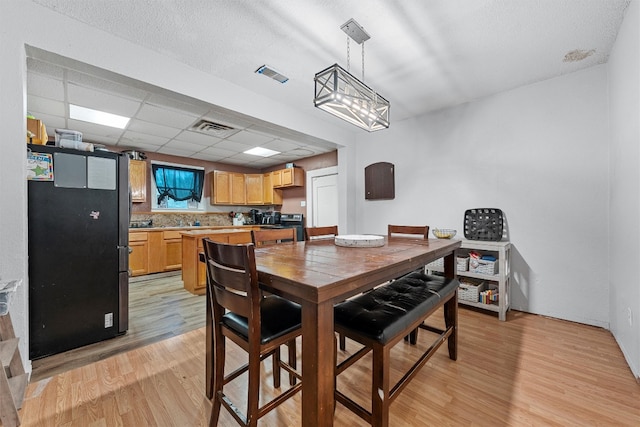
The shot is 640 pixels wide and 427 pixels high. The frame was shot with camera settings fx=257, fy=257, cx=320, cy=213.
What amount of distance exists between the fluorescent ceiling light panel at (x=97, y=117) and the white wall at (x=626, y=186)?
4777 mm

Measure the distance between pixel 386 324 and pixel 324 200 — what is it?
4.12m

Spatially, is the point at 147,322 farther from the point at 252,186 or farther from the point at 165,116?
the point at 252,186

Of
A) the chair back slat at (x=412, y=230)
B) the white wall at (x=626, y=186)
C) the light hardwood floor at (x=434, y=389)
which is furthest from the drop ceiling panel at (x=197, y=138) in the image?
the white wall at (x=626, y=186)

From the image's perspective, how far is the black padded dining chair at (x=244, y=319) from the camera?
1.07m

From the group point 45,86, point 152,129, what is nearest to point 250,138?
point 152,129

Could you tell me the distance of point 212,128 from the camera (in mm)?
3639

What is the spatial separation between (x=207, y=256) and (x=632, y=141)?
2.81m

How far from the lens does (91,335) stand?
2.17 meters

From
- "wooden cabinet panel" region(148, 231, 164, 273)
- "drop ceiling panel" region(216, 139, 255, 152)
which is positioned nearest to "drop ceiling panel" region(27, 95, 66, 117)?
"drop ceiling panel" region(216, 139, 255, 152)

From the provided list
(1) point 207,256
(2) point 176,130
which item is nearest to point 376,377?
(1) point 207,256

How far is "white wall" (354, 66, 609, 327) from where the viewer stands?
7.91 feet

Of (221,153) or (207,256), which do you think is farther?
(221,153)

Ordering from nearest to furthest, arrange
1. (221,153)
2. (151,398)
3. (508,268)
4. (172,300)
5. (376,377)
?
(376,377) → (151,398) → (508,268) → (172,300) → (221,153)

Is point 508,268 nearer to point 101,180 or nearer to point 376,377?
point 376,377
